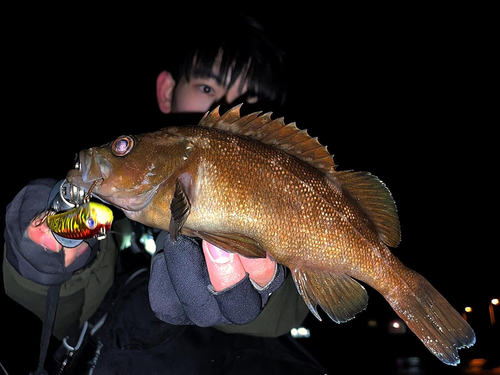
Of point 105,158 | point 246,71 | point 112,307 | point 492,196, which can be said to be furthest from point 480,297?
point 105,158

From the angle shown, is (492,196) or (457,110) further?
(457,110)

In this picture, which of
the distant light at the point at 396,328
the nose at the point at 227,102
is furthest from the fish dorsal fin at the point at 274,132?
the distant light at the point at 396,328

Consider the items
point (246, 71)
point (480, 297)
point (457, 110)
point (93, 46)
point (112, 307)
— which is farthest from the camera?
point (93, 46)

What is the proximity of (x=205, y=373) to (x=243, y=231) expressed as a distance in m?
1.10

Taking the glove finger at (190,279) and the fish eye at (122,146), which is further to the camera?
the glove finger at (190,279)

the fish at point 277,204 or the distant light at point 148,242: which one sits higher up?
Answer: the fish at point 277,204

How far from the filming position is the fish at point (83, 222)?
4.21 feet

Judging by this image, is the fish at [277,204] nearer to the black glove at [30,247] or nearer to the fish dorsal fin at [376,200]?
the fish dorsal fin at [376,200]

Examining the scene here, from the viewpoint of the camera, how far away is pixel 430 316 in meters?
1.42

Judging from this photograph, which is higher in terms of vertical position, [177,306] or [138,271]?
[177,306]

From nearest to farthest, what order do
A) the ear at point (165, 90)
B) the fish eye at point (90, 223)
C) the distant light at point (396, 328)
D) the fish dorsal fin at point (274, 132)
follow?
the fish eye at point (90, 223) → the fish dorsal fin at point (274, 132) → the ear at point (165, 90) → the distant light at point (396, 328)

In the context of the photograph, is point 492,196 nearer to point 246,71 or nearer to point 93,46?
point 246,71

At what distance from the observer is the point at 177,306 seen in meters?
1.72

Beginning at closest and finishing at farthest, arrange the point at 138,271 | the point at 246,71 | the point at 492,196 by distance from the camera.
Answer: the point at 138,271, the point at 246,71, the point at 492,196
